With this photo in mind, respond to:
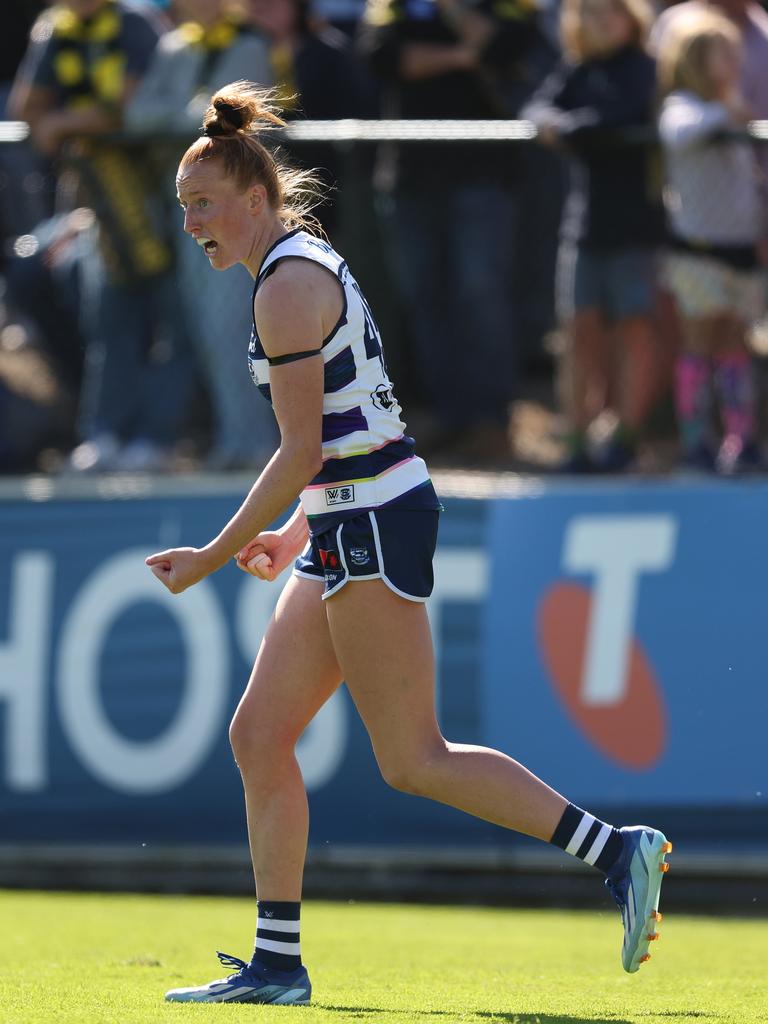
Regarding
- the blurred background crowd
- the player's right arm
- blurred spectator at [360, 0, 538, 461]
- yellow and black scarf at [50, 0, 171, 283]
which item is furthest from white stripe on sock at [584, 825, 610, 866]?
yellow and black scarf at [50, 0, 171, 283]

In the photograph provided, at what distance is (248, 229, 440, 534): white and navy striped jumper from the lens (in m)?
4.61

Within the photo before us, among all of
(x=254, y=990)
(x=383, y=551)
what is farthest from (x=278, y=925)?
(x=383, y=551)

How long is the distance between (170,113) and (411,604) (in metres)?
4.72

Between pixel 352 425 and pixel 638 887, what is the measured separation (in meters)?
1.41

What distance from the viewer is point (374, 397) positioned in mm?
4680

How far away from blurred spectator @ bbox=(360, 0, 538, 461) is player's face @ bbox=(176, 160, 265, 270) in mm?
4200

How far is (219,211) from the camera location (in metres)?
4.61

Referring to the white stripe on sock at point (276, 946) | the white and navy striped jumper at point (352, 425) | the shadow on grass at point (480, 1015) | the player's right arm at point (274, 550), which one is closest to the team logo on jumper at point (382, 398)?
the white and navy striped jumper at point (352, 425)

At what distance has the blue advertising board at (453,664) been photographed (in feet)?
24.7

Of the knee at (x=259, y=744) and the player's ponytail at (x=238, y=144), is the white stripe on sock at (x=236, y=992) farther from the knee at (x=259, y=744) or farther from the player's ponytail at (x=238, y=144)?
the player's ponytail at (x=238, y=144)

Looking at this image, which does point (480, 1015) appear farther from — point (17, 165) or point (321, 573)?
point (17, 165)

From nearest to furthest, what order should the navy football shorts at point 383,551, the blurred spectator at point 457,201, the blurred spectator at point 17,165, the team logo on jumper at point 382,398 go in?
the navy football shorts at point 383,551 < the team logo on jumper at point 382,398 < the blurred spectator at point 457,201 < the blurred spectator at point 17,165

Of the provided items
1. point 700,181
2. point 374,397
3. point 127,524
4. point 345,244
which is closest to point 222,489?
point 127,524

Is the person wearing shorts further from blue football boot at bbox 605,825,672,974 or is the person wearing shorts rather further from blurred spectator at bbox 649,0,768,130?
blurred spectator at bbox 649,0,768,130
